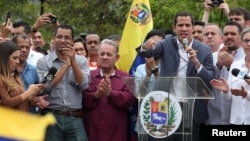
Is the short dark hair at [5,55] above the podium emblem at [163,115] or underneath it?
above

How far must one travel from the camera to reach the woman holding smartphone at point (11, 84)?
23.1 ft

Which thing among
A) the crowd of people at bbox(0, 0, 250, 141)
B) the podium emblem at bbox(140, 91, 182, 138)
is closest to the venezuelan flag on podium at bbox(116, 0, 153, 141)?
the crowd of people at bbox(0, 0, 250, 141)

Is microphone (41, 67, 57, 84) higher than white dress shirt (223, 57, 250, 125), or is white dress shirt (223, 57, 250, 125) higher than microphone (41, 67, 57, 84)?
microphone (41, 67, 57, 84)

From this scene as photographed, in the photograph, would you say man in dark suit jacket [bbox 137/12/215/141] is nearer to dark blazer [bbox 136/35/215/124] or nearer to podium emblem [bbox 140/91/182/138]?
dark blazer [bbox 136/35/215/124]

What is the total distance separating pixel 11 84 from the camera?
714 cm

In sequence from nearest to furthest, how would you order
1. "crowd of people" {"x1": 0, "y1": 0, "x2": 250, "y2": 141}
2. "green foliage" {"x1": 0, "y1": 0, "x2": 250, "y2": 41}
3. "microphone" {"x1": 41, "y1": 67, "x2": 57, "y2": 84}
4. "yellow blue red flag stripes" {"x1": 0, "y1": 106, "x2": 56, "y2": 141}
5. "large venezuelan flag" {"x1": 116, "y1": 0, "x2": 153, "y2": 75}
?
"yellow blue red flag stripes" {"x1": 0, "y1": 106, "x2": 56, "y2": 141} → "crowd of people" {"x1": 0, "y1": 0, "x2": 250, "y2": 141} → "microphone" {"x1": 41, "y1": 67, "x2": 57, "y2": 84} → "large venezuelan flag" {"x1": 116, "y1": 0, "x2": 153, "y2": 75} → "green foliage" {"x1": 0, "y1": 0, "x2": 250, "y2": 41}

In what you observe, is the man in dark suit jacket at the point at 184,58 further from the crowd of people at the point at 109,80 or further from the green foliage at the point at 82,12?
the green foliage at the point at 82,12

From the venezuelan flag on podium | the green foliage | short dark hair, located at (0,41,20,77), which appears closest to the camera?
short dark hair, located at (0,41,20,77)

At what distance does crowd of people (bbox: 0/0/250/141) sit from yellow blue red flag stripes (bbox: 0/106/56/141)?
3.66 metres

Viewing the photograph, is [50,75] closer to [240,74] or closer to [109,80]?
[109,80]

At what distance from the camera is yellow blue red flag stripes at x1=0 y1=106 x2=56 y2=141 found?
3.13m

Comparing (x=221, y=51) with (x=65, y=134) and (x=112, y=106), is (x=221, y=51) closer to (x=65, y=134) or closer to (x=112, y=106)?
(x=112, y=106)

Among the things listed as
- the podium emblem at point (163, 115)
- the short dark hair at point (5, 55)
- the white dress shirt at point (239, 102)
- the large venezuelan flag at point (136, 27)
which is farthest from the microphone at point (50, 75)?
the large venezuelan flag at point (136, 27)

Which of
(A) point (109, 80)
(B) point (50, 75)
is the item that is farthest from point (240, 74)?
(B) point (50, 75)
